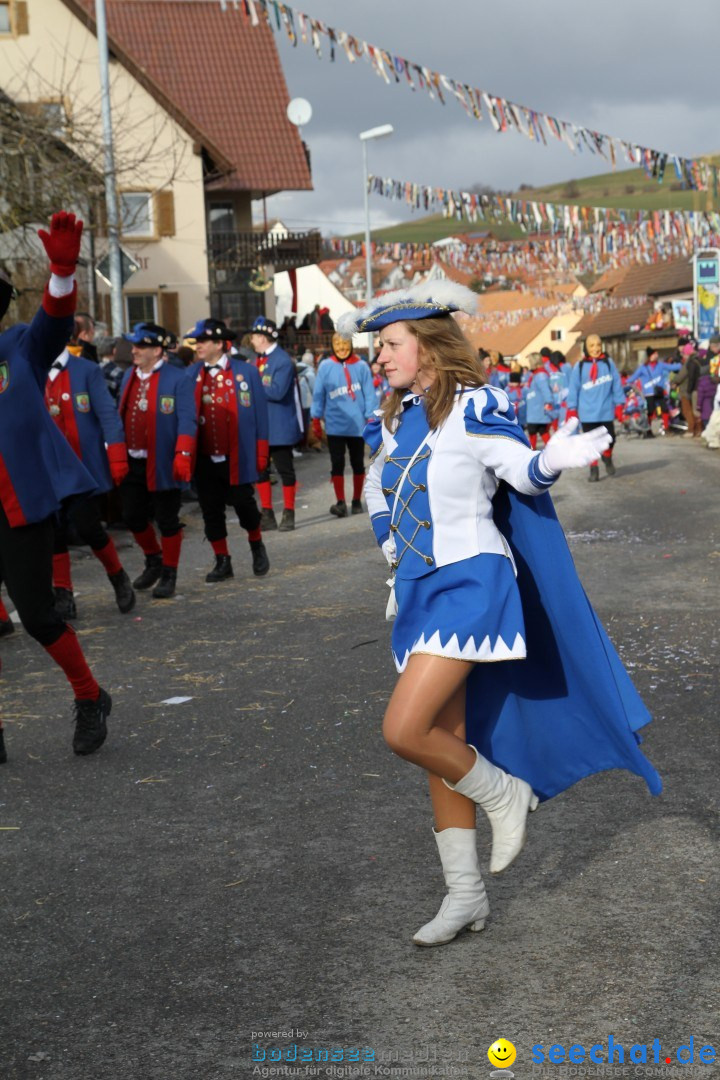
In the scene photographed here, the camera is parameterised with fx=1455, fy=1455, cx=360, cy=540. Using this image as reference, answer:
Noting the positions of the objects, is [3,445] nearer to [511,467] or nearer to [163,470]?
[511,467]

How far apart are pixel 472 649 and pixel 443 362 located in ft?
2.68

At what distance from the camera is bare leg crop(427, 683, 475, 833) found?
13.2ft

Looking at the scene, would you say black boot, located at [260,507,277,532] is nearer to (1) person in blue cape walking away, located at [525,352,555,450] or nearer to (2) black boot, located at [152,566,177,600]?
(2) black boot, located at [152,566,177,600]

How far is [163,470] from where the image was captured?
1047 cm

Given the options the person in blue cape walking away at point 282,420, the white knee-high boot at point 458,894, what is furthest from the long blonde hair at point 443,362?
the person in blue cape walking away at point 282,420

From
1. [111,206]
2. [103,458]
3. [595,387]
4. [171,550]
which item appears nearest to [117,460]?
[103,458]

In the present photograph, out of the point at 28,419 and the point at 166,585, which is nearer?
the point at 28,419

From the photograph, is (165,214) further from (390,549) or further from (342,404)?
(390,549)

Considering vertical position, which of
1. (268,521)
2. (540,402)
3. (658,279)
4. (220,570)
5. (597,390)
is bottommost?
(268,521)

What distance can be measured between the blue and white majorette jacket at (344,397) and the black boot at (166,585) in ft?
17.1

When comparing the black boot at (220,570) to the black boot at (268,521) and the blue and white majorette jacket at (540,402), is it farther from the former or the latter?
the blue and white majorette jacket at (540,402)

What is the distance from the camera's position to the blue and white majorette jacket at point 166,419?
10438mm

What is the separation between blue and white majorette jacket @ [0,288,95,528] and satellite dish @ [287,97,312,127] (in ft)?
122

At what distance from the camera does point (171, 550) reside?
10727mm
